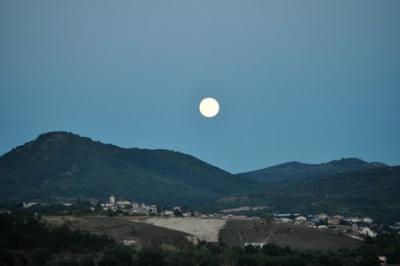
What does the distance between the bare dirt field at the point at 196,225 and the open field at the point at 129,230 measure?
3368mm

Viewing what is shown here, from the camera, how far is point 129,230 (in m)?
110

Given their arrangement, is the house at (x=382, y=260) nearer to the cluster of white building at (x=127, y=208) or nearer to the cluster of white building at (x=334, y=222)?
the cluster of white building at (x=334, y=222)

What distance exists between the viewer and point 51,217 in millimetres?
116625

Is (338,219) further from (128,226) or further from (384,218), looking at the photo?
(128,226)

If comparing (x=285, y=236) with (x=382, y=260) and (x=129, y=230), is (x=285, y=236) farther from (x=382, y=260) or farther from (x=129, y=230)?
(x=382, y=260)

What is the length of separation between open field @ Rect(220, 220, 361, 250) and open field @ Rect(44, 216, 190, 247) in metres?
8.48

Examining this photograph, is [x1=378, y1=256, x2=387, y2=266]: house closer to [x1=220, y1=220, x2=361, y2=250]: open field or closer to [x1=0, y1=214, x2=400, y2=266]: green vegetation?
[x1=0, y1=214, x2=400, y2=266]: green vegetation

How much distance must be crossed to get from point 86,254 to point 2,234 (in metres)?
12.0

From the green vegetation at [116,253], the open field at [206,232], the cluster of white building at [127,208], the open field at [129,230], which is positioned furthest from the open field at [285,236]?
the cluster of white building at [127,208]

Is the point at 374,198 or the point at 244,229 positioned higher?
the point at 374,198

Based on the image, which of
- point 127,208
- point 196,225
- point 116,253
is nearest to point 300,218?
point 127,208

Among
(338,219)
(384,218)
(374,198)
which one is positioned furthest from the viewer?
(374,198)

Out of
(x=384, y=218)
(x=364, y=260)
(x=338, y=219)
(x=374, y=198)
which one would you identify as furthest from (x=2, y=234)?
(x=374, y=198)

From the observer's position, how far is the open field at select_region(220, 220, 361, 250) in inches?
4277
